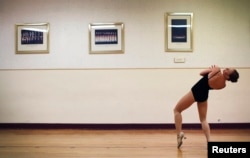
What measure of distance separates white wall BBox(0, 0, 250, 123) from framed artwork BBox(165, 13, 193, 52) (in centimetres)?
10

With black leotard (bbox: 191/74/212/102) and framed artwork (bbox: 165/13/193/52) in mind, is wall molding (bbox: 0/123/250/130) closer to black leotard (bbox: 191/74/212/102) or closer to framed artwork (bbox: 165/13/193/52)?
framed artwork (bbox: 165/13/193/52)

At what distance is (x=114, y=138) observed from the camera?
14.2ft

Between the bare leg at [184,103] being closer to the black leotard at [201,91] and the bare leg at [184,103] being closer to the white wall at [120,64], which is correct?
the black leotard at [201,91]

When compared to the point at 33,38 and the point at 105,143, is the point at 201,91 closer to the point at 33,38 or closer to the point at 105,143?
the point at 105,143

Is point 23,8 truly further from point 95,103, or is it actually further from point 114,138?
point 114,138

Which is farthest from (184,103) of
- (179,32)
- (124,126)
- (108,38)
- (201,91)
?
(108,38)

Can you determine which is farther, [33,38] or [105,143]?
[33,38]

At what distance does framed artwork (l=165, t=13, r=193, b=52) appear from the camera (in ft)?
16.9

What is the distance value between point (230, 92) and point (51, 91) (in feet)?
10.9

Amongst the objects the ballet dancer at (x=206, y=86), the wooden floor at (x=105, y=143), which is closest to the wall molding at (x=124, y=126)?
the wooden floor at (x=105, y=143)

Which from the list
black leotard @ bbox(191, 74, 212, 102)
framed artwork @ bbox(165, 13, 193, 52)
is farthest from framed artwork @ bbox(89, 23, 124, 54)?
black leotard @ bbox(191, 74, 212, 102)

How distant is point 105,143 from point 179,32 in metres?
2.48

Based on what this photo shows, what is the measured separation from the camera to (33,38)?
5.28 m

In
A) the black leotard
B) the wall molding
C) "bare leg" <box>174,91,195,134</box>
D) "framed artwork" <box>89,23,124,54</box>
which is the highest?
"framed artwork" <box>89,23,124,54</box>
